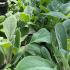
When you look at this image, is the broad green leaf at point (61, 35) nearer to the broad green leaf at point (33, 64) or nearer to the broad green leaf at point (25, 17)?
the broad green leaf at point (33, 64)

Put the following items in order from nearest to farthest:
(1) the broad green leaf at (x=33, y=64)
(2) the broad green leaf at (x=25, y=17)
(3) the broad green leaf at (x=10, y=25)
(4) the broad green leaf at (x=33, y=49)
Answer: (1) the broad green leaf at (x=33, y=64) < (4) the broad green leaf at (x=33, y=49) < (3) the broad green leaf at (x=10, y=25) < (2) the broad green leaf at (x=25, y=17)

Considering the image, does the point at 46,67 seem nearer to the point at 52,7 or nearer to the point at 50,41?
the point at 50,41

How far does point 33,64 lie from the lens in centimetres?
113

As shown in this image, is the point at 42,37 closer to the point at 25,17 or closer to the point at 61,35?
the point at 61,35

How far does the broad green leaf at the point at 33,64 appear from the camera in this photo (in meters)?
1.09

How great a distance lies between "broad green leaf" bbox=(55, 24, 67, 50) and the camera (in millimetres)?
1339

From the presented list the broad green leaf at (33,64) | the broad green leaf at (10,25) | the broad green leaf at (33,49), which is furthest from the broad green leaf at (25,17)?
the broad green leaf at (33,64)

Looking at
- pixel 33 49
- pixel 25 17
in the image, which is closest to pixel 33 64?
pixel 33 49

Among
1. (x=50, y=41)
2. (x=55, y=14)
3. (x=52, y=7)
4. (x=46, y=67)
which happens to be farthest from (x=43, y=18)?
(x=46, y=67)

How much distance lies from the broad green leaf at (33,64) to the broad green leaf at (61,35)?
0.18 meters

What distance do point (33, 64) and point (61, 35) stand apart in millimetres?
317

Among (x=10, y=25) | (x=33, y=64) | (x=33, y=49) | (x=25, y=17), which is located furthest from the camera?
(x=25, y=17)

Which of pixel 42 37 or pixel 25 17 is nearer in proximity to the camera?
pixel 42 37

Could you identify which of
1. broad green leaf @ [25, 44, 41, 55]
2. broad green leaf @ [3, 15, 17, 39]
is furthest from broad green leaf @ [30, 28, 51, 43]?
broad green leaf @ [3, 15, 17, 39]
